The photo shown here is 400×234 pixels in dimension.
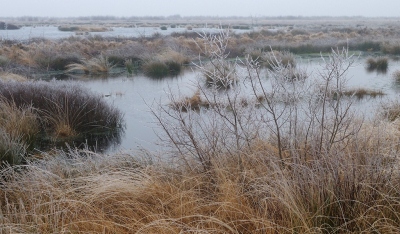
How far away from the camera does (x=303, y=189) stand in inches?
109

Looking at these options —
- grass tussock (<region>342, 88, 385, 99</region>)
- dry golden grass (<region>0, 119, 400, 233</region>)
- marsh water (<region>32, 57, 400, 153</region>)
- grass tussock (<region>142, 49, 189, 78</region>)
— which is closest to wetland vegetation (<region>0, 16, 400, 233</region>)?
dry golden grass (<region>0, 119, 400, 233</region>)

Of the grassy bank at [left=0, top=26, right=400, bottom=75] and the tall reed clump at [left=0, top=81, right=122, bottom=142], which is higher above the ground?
the grassy bank at [left=0, top=26, right=400, bottom=75]

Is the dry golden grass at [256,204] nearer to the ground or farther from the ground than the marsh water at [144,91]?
farther from the ground

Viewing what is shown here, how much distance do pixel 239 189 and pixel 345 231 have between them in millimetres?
889

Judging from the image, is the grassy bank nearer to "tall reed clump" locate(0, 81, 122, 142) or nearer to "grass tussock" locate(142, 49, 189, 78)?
"grass tussock" locate(142, 49, 189, 78)

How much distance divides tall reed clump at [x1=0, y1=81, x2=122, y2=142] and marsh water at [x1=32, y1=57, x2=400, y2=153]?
0.49 m

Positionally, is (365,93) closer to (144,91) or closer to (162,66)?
(144,91)

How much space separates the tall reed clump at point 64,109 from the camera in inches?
296

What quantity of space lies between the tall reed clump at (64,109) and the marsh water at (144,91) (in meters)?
A: 0.49

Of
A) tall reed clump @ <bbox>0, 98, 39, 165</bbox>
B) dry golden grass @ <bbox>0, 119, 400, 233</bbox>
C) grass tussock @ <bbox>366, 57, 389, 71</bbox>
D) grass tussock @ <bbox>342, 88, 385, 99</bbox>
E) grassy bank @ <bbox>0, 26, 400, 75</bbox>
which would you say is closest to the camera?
dry golden grass @ <bbox>0, 119, 400, 233</bbox>

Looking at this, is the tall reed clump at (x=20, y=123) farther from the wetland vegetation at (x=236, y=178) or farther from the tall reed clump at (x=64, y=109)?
the tall reed clump at (x=64, y=109)

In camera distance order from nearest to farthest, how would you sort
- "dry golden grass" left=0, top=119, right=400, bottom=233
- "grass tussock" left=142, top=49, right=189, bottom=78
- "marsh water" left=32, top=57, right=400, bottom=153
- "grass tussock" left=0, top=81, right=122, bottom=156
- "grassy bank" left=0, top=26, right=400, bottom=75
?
"dry golden grass" left=0, top=119, right=400, bottom=233
"grass tussock" left=0, top=81, right=122, bottom=156
"marsh water" left=32, top=57, right=400, bottom=153
"grass tussock" left=142, top=49, right=189, bottom=78
"grassy bank" left=0, top=26, right=400, bottom=75

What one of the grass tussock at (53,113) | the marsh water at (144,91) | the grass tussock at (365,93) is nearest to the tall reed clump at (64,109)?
the grass tussock at (53,113)

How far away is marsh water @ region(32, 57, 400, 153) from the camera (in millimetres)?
7445
